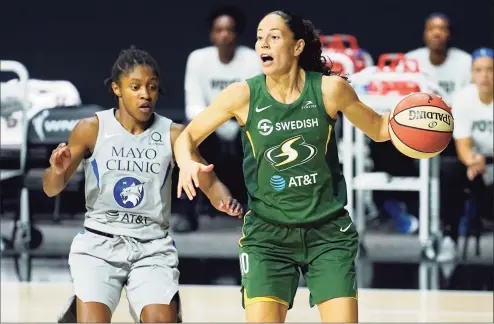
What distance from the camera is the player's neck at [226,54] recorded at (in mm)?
9008

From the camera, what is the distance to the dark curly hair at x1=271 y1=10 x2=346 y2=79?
470cm

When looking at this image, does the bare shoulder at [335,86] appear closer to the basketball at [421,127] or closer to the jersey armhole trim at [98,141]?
the basketball at [421,127]

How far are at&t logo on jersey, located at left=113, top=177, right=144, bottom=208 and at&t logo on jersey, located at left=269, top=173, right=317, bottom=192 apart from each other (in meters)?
0.62

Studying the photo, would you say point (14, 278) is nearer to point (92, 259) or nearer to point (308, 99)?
point (92, 259)

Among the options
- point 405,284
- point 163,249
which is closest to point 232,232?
point 405,284

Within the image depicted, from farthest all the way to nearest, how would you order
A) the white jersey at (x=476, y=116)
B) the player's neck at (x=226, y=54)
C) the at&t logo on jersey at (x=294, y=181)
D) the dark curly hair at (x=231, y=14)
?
the dark curly hair at (x=231, y=14)
the player's neck at (x=226, y=54)
the white jersey at (x=476, y=116)
the at&t logo on jersey at (x=294, y=181)

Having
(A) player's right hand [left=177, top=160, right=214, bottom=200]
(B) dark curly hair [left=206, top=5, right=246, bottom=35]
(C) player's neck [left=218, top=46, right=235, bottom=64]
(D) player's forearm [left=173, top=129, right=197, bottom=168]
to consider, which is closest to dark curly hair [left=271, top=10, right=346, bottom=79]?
(D) player's forearm [left=173, top=129, right=197, bottom=168]

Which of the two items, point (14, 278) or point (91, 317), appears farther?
point (14, 278)

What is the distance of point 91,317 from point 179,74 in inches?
237

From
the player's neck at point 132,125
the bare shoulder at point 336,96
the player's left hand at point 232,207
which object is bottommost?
the player's left hand at point 232,207

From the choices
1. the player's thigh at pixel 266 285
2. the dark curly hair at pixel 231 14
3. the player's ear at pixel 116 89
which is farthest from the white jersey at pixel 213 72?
the player's thigh at pixel 266 285

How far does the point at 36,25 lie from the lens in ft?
35.0

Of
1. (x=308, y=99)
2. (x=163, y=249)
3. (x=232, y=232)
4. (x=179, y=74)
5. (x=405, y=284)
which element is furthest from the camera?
(x=179, y=74)

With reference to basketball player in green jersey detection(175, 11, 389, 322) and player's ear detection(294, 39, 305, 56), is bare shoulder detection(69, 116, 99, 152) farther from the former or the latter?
player's ear detection(294, 39, 305, 56)
